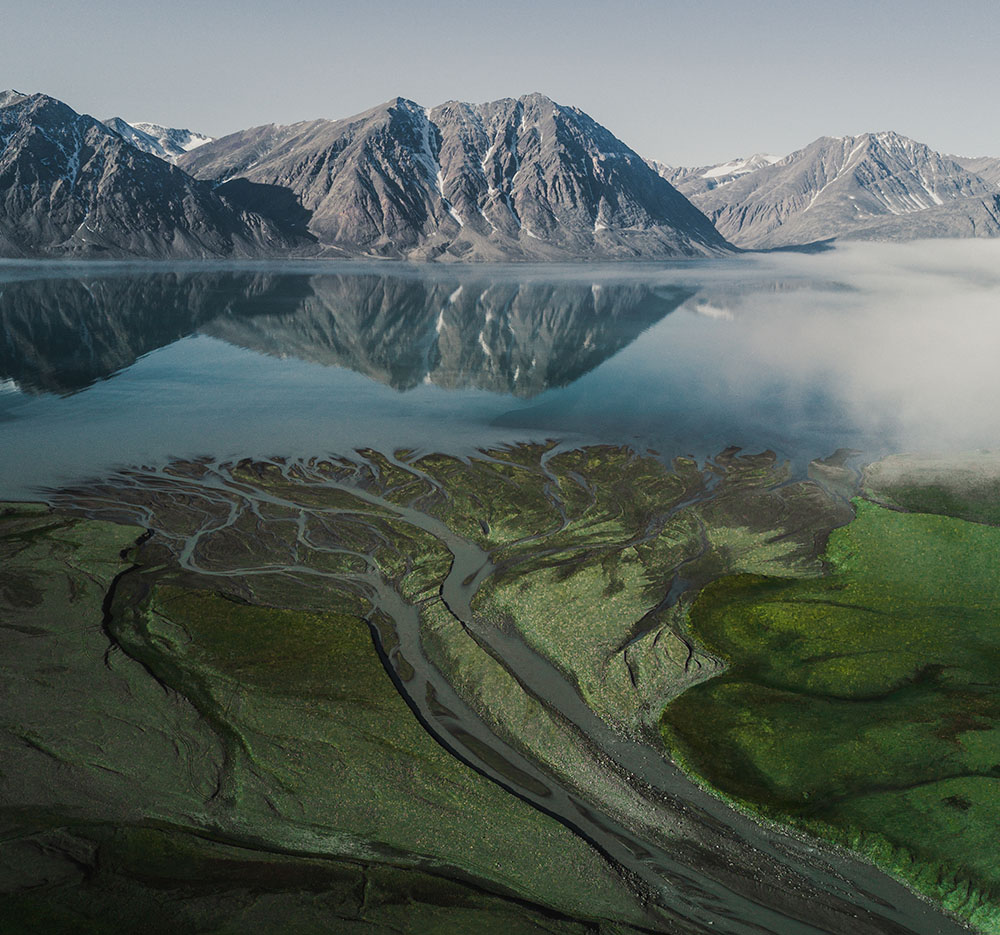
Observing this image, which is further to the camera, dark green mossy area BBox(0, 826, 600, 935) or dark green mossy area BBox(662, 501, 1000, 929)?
dark green mossy area BBox(662, 501, 1000, 929)

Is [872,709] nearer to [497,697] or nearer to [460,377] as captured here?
[497,697]

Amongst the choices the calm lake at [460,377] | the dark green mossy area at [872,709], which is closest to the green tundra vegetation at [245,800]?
the dark green mossy area at [872,709]

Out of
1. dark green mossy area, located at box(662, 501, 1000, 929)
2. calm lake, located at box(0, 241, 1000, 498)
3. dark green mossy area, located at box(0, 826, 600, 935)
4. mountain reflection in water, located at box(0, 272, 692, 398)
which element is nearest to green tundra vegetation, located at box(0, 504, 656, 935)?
dark green mossy area, located at box(0, 826, 600, 935)

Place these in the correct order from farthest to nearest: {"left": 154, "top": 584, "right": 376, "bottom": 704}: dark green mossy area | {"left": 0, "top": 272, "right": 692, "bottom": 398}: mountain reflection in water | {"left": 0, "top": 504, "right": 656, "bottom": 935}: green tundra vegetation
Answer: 1. {"left": 0, "top": 272, "right": 692, "bottom": 398}: mountain reflection in water
2. {"left": 154, "top": 584, "right": 376, "bottom": 704}: dark green mossy area
3. {"left": 0, "top": 504, "right": 656, "bottom": 935}: green tundra vegetation

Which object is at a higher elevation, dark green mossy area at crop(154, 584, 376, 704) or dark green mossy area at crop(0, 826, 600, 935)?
dark green mossy area at crop(154, 584, 376, 704)

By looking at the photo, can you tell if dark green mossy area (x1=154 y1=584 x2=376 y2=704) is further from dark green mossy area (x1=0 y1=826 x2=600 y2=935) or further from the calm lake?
the calm lake

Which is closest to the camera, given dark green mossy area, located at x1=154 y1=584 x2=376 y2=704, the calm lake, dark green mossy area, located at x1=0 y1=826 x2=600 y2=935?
dark green mossy area, located at x1=0 y1=826 x2=600 y2=935

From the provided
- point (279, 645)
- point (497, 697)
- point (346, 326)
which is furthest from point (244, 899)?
point (346, 326)
